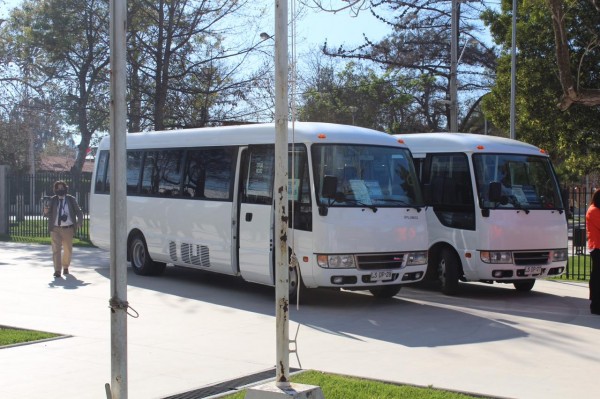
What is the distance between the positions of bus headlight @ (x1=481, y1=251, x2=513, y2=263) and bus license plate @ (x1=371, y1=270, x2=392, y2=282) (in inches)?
77.6

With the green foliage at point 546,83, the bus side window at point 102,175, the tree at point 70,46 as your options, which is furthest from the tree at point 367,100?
the bus side window at point 102,175

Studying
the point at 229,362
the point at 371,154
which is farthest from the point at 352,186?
the point at 229,362

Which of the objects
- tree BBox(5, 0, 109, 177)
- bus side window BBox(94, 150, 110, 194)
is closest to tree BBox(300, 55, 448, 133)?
tree BBox(5, 0, 109, 177)

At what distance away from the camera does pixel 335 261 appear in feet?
38.6

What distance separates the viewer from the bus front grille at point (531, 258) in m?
13.4

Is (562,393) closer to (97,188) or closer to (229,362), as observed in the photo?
(229,362)

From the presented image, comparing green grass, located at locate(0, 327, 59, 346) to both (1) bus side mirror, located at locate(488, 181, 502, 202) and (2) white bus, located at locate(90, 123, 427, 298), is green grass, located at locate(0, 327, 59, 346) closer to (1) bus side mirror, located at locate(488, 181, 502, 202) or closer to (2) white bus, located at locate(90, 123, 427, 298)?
(2) white bus, located at locate(90, 123, 427, 298)

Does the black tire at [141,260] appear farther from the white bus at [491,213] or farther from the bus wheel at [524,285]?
the bus wheel at [524,285]

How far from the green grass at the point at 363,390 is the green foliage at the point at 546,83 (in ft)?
70.4

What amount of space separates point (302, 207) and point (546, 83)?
1881 cm

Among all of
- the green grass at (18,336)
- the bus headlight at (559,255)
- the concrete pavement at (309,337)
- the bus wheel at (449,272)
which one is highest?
the bus headlight at (559,255)

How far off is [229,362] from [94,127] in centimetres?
2927

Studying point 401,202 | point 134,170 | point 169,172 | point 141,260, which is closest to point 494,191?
point 401,202

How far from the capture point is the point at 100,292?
13.9 metres
